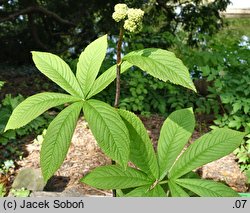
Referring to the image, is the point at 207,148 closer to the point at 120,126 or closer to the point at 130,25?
the point at 120,126

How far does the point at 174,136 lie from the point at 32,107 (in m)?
0.52

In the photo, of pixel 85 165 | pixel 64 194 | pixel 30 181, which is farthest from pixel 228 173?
pixel 30 181

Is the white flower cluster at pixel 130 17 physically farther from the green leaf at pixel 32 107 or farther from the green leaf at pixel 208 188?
the green leaf at pixel 208 188

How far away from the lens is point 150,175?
1.31 m

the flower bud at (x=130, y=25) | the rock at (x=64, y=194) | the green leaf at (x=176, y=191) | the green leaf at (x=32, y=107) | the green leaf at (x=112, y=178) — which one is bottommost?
the rock at (x=64, y=194)

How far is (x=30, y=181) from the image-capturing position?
292cm

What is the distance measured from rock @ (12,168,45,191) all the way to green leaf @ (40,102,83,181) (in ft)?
6.36

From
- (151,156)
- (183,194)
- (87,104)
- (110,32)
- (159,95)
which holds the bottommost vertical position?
(183,194)

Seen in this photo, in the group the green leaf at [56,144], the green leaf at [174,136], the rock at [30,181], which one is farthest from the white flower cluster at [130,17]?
the rock at [30,181]

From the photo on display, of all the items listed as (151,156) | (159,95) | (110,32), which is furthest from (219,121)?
(151,156)

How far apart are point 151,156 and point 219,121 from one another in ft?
8.77

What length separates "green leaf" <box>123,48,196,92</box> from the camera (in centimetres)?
99

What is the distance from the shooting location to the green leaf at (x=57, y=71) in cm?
115

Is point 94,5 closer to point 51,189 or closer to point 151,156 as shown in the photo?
point 51,189
